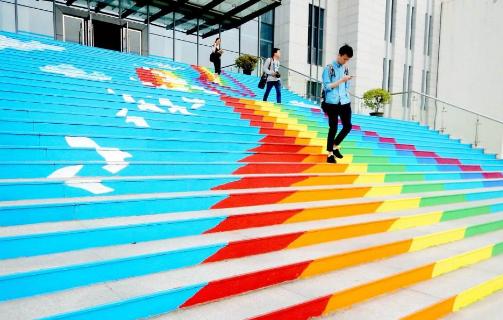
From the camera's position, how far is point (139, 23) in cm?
1602

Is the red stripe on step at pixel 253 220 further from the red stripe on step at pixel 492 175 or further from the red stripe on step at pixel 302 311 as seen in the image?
the red stripe on step at pixel 492 175

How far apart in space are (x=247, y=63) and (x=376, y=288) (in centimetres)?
1359

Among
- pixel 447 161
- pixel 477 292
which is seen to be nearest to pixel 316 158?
pixel 477 292

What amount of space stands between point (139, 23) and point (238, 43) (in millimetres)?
5149

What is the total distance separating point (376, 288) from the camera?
3.04 metres

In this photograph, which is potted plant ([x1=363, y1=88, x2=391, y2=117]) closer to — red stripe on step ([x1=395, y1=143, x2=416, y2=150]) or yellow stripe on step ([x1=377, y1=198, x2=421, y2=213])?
red stripe on step ([x1=395, y1=143, x2=416, y2=150])

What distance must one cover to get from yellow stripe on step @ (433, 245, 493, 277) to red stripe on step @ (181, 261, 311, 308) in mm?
1589

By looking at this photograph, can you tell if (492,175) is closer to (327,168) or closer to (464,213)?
(464,213)

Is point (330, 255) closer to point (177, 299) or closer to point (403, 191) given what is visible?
point (177, 299)

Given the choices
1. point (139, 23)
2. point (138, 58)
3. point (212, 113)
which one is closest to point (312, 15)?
point (139, 23)

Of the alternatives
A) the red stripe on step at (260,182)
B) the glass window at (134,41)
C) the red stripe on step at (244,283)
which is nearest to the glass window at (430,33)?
the glass window at (134,41)

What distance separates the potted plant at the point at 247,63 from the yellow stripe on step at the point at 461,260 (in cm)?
1264

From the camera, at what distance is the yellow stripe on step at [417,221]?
447cm

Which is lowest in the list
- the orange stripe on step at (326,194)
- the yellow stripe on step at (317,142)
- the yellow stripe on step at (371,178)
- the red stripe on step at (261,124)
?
the orange stripe on step at (326,194)
